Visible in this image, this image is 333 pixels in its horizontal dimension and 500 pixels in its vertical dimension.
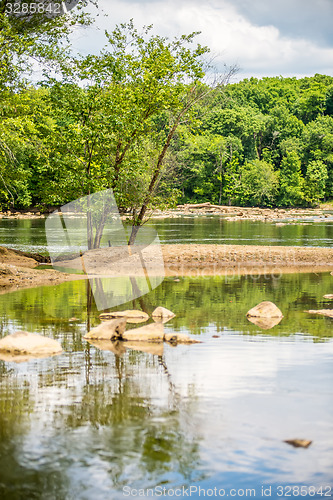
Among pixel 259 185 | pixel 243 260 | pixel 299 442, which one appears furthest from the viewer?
pixel 259 185

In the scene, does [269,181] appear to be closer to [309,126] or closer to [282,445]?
[309,126]

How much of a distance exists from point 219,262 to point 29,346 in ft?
51.8

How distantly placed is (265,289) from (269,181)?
89.5m

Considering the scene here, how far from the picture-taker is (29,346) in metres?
9.40

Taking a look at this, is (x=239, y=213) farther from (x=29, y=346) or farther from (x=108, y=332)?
(x=29, y=346)

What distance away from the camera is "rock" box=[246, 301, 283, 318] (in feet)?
42.1

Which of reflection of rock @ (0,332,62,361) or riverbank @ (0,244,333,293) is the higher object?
riverbank @ (0,244,333,293)

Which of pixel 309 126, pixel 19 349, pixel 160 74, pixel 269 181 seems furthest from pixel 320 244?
pixel 309 126

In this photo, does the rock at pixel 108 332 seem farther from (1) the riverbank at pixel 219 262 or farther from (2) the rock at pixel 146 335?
(1) the riverbank at pixel 219 262
